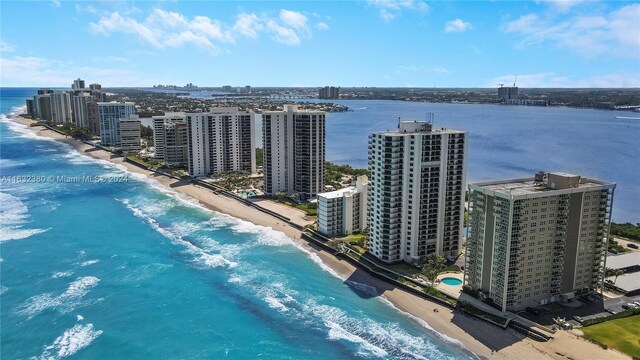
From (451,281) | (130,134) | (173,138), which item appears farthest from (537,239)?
(130,134)

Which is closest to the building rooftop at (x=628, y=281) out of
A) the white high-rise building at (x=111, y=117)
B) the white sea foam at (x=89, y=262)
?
the white sea foam at (x=89, y=262)

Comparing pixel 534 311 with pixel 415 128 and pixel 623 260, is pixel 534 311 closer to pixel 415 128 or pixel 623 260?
pixel 623 260

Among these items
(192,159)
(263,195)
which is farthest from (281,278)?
(192,159)

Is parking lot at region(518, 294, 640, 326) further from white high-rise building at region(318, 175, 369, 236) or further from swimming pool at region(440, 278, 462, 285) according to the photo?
white high-rise building at region(318, 175, 369, 236)

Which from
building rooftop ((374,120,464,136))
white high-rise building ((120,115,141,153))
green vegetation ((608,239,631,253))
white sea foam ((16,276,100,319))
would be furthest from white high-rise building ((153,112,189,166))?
green vegetation ((608,239,631,253))

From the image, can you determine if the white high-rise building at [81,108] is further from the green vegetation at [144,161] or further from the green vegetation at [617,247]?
the green vegetation at [617,247]
